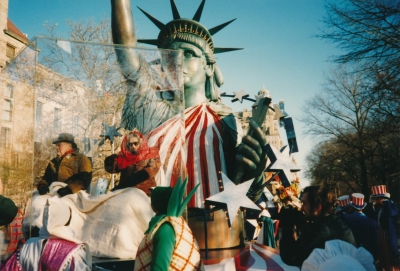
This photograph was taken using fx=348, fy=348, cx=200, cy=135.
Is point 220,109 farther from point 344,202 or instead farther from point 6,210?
point 344,202

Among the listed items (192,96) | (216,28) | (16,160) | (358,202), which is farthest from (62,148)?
(358,202)

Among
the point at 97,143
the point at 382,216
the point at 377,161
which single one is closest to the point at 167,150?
the point at 97,143

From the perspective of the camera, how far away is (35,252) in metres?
2.53

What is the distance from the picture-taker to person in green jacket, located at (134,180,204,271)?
212 cm

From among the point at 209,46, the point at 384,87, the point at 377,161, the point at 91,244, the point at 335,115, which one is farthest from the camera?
the point at 377,161

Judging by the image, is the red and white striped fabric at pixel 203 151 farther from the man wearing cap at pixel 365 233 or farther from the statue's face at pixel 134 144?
the man wearing cap at pixel 365 233

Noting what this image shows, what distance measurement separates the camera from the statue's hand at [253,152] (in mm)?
3887

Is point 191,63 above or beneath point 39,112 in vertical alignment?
above

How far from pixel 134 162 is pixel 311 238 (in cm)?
154

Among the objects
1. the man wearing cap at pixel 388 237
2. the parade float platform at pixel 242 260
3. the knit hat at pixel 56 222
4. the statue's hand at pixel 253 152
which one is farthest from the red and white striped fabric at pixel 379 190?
the knit hat at pixel 56 222

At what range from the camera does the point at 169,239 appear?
214 centimetres

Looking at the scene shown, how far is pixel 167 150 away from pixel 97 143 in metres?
0.61

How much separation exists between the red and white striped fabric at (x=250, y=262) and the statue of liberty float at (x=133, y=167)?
0.02m

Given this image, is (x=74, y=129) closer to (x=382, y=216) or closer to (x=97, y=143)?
(x=97, y=143)
